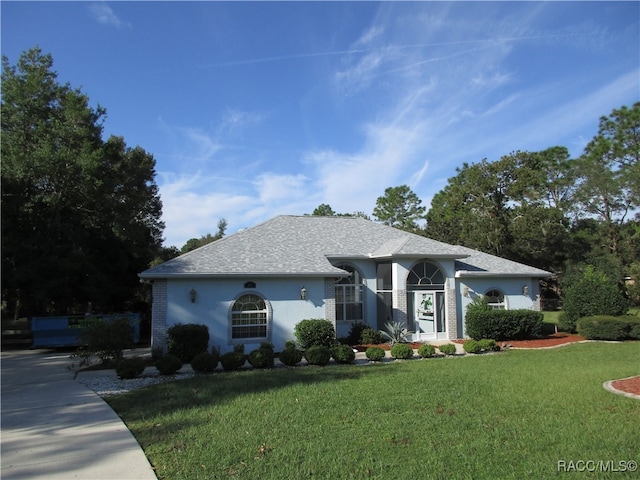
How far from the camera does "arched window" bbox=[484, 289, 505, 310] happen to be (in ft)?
70.9

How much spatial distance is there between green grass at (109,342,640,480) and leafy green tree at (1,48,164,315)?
565 inches

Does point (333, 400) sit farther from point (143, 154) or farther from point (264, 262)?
point (143, 154)

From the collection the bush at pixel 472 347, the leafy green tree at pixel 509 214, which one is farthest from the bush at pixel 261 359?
the leafy green tree at pixel 509 214

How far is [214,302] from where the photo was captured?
53.8 feet

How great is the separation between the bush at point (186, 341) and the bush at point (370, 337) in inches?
261

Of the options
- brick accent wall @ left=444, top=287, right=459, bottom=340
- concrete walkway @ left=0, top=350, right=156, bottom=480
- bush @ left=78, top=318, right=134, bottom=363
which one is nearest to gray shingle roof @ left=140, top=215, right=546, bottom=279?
brick accent wall @ left=444, top=287, right=459, bottom=340

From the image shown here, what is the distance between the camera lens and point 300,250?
19.5m

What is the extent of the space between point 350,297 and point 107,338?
1001 centimetres

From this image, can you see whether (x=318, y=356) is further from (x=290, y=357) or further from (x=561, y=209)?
(x=561, y=209)

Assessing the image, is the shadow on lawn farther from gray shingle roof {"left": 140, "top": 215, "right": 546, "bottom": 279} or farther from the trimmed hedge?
the trimmed hedge

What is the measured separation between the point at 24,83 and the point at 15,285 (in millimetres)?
10353

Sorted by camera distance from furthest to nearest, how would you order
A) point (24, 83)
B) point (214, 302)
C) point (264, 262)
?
point (24, 83)
point (264, 262)
point (214, 302)

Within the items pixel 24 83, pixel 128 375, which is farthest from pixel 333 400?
pixel 24 83

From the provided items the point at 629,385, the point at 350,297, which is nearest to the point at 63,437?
the point at 629,385
